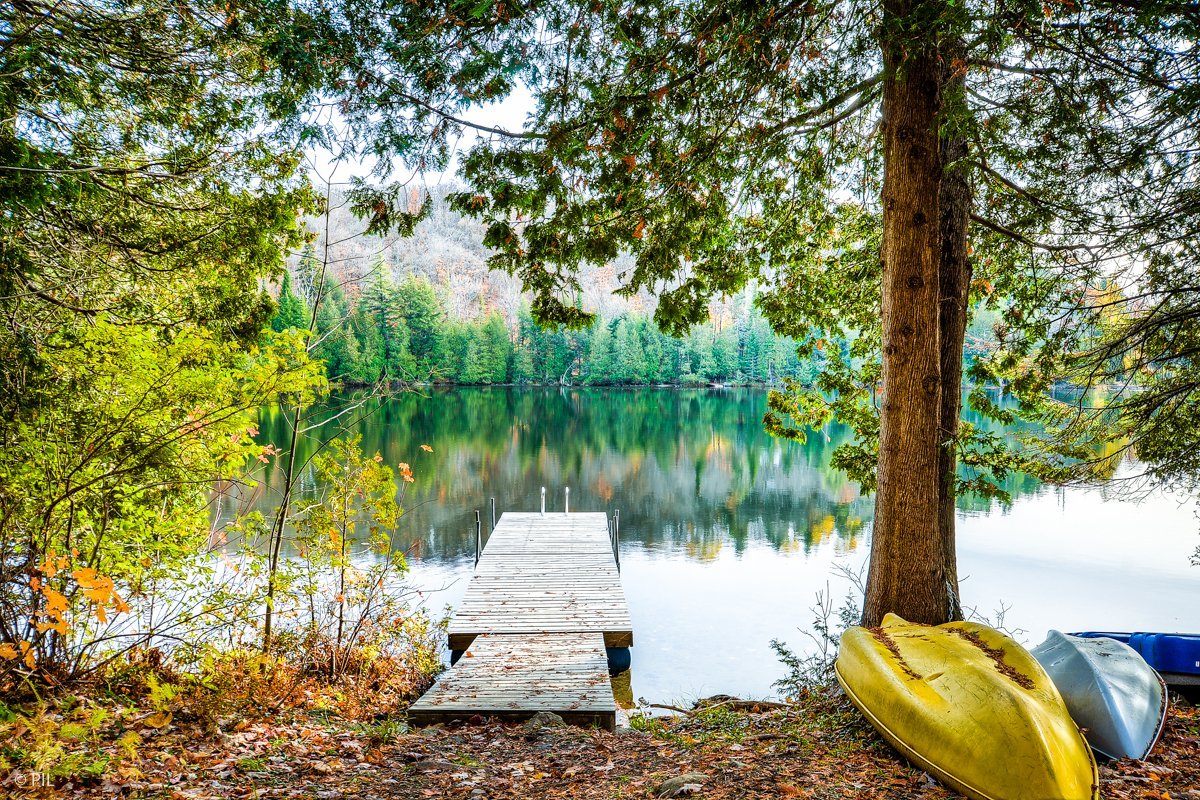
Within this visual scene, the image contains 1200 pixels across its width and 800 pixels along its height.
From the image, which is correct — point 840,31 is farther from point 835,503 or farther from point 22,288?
point 835,503

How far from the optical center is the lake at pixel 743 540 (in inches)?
432

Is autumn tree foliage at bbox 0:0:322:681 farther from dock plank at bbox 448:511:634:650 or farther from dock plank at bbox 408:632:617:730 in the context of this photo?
dock plank at bbox 448:511:634:650

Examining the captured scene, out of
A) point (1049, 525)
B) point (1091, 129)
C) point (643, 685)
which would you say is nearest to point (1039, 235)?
point (1091, 129)

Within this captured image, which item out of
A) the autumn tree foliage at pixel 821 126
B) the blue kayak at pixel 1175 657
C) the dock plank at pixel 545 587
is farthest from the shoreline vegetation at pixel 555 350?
the blue kayak at pixel 1175 657

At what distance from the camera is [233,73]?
16.5ft

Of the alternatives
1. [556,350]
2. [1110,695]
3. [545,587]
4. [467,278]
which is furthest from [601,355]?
[1110,695]

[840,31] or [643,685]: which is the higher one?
[840,31]

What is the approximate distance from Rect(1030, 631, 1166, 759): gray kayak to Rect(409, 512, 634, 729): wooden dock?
3667mm

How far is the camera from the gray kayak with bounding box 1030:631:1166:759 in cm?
377

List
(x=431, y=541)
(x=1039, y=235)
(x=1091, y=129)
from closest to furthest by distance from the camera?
Answer: (x=1091, y=129)
(x=1039, y=235)
(x=431, y=541)

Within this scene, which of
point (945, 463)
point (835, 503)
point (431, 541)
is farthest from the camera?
point (835, 503)

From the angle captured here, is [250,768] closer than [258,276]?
Yes

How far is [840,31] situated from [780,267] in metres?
3.38

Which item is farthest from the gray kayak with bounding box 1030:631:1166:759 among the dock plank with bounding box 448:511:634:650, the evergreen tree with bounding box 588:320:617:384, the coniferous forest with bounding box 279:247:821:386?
the evergreen tree with bounding box 588:320:617:384
